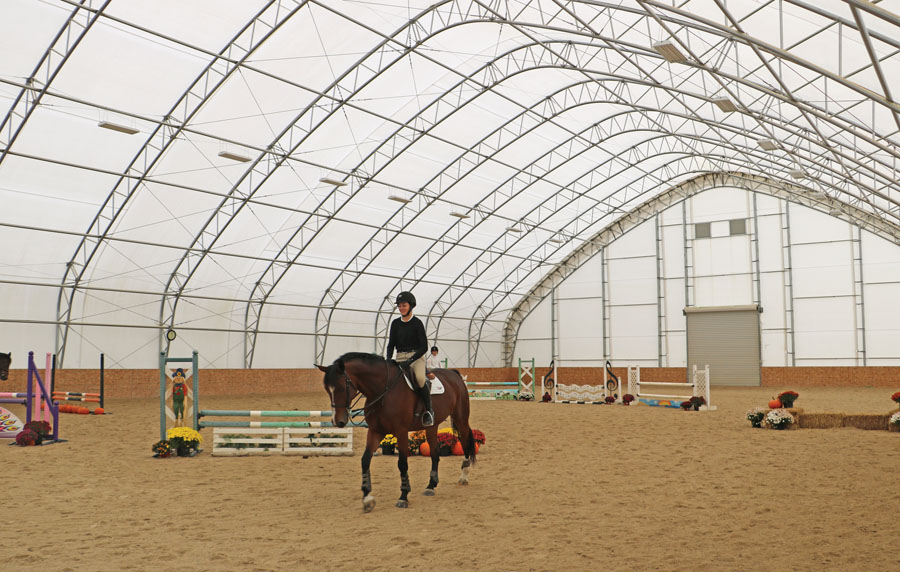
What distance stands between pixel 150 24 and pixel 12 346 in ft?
37.4

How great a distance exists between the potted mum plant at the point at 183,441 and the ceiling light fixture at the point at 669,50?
11.7m

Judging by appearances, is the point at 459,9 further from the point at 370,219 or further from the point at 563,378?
the point at 563,378

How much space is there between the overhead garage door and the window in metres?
3.63

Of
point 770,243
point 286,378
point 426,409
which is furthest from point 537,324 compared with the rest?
point 426,409

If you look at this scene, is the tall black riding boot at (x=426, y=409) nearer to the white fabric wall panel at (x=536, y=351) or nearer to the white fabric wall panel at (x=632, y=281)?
the white fabric wall panel at (x=632, y=281)

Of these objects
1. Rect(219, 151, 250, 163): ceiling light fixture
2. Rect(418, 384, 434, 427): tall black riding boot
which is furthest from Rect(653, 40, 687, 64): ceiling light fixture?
Rect(219, 151, 250, 163): ceiling light fixture

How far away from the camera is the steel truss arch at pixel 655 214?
30978mm

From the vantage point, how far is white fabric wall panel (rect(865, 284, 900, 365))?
98.3 feet

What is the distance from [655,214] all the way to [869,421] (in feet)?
75.4

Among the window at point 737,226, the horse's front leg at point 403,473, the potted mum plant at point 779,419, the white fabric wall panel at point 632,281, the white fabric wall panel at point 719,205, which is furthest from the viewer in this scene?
the white fabric wall panel at point 632,281

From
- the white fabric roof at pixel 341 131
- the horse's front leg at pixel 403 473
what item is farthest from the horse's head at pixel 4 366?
the horse's front leg at pixel 403 473

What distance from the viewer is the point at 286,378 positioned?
29.8 m

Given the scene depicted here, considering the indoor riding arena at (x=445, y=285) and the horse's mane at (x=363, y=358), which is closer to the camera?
the indoor riding arena at (x=445, y=285)

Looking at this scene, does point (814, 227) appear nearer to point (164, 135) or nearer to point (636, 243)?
point (636, 243)
